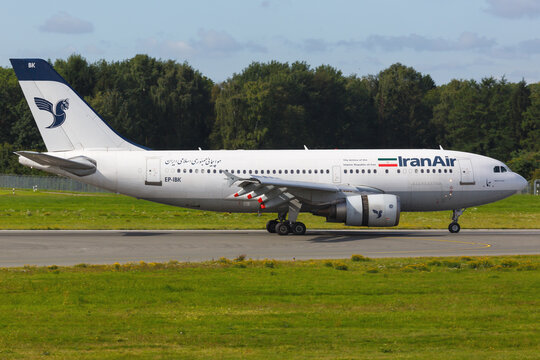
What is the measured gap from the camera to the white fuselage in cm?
3616

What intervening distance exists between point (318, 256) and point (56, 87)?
17815 mm

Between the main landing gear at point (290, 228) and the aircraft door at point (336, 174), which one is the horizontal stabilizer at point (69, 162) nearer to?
the main landing gear at point (290, 228)

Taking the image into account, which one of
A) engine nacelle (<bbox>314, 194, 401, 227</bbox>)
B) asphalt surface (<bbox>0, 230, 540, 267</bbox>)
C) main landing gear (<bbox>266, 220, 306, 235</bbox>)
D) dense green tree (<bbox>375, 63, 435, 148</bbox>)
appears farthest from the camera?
dense green tree (<bbox>375, 63, 435, 148</bbox>)

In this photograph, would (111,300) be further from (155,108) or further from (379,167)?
(155,108)

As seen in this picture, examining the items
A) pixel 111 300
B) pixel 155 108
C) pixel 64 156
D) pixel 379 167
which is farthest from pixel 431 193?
pixel 155 108

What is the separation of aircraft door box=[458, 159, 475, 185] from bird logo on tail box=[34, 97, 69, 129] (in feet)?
67.1

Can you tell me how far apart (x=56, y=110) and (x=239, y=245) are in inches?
508

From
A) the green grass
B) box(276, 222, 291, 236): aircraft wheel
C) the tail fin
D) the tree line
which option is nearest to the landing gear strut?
box(276, 222, 291, 236): aircraft wheel

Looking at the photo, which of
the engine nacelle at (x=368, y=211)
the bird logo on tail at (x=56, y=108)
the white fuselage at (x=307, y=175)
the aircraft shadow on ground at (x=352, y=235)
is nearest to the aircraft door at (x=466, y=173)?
the white fuselage at (x=307, y=175)

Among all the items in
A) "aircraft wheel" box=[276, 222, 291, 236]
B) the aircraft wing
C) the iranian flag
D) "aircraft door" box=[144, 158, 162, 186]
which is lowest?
"aircraft wheel" box=[276, 222, 291, 236]

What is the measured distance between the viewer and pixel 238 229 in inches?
1587

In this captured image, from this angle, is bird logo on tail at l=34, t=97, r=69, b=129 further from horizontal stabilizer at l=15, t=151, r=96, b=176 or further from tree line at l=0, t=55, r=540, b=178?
tree line at l=0, t=55, r=540, b=178

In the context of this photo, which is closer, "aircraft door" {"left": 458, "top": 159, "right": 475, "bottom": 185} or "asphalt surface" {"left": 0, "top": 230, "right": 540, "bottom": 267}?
"asphalt surface" {"left": 0, "top": 230, "right": 540, "bottom": 267}

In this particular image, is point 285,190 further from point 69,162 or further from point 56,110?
point 56,110
